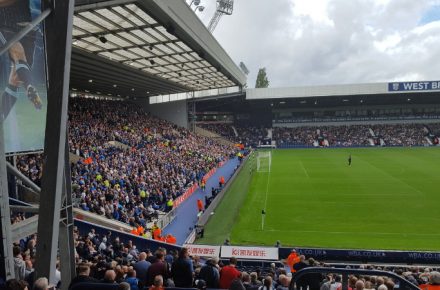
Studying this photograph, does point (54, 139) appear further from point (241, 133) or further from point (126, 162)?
point (241, 133)

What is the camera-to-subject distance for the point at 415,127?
7262 cm

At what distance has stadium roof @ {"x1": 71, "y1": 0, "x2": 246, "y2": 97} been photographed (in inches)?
671

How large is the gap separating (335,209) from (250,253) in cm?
1094

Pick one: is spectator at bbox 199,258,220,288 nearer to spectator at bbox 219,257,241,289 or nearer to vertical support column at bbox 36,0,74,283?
spectator at bbox 219,257,241,289

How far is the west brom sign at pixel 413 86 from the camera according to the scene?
5928 cm

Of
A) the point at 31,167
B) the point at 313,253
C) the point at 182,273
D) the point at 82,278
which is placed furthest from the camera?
the point at 31,167

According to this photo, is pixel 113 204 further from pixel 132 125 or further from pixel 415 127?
pixel 415 127

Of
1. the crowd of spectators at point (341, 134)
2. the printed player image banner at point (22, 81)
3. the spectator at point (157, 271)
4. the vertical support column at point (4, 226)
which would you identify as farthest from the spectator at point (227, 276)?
the crowd of spectators at point (341, 134)

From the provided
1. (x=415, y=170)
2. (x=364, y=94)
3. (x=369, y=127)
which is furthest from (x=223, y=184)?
(x=369, y=127)

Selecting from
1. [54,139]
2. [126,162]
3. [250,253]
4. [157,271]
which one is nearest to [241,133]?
[126,162]

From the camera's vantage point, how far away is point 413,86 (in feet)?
197

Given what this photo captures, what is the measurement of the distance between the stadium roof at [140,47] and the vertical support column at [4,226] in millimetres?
11258

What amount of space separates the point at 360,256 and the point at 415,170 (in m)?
26.1

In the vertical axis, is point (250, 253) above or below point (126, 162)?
below
